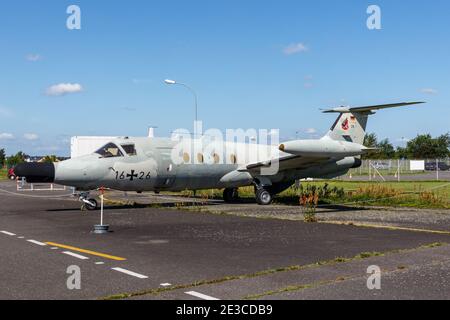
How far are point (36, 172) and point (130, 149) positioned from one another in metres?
3.89

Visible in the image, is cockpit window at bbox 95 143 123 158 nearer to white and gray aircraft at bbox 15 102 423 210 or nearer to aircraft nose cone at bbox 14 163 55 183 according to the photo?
white and gray aircraft at bbox 15 102 423 210

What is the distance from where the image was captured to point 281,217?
1686 cm

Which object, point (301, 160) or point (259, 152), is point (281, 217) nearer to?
point (301, 160)

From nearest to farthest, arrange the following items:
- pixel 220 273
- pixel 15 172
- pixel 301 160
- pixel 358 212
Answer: pixel 220 273, pixel 15 172, pixel 358 212, pixel 301 160

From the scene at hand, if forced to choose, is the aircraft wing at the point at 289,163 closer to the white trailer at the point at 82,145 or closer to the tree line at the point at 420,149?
the white trailer at the point at 82,145

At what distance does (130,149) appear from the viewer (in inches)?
776

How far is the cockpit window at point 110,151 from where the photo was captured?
19141mm

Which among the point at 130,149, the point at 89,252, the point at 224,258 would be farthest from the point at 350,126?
the point at 89,252

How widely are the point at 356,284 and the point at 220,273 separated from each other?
208cm

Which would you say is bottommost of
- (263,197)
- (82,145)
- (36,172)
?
(263,197)

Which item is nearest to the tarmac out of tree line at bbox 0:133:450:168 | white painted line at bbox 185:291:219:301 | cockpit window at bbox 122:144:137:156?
white painted line at bbox 185:291:219:301

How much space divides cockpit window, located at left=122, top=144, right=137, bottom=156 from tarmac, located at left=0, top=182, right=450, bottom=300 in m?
4.15

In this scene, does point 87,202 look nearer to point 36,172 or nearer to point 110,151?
point 110,151

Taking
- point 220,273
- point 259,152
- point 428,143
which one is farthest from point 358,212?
point 428,143
